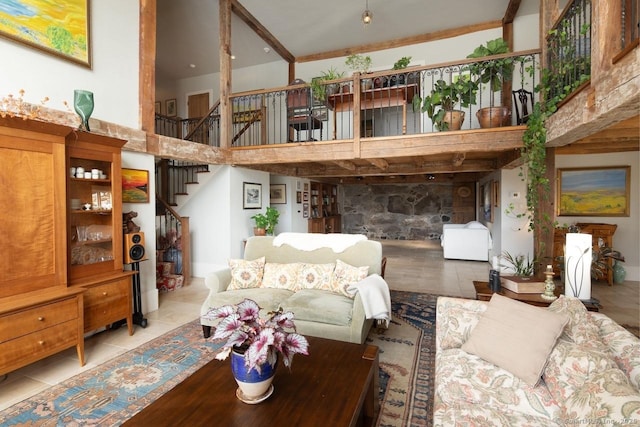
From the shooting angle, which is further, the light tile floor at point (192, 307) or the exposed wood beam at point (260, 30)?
the exposed wood beam at point (260, 30)

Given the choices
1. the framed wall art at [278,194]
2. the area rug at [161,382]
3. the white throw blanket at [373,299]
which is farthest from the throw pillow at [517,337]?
the framed wall art at [278,194]

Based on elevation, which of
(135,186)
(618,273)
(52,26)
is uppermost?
(52,26)

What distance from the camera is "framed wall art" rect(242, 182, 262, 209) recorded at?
18.9 ft

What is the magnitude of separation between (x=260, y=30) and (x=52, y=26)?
140 inches

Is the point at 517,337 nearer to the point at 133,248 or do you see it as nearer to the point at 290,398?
the point at 290,398

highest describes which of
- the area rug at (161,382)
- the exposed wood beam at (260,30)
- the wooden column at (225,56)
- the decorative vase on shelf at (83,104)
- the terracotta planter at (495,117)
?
the exposed wood beam at (260,30)

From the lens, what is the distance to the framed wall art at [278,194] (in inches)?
286

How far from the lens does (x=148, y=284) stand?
153 inches

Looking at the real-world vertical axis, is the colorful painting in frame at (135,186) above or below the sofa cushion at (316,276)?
above

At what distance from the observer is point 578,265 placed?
2416mm

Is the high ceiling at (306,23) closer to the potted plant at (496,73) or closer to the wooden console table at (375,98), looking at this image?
the wooden console table at (375,98)

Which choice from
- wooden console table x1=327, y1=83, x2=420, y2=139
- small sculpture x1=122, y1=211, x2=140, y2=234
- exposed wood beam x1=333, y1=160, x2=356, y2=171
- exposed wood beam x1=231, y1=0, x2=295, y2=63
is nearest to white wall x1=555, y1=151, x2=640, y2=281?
wooden console table x1=327, y1=83, x2=420, y2=139

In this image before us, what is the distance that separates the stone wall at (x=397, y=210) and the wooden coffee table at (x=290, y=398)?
8.85m

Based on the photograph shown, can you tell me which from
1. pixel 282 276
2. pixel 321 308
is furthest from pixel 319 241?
pixel 321 308
